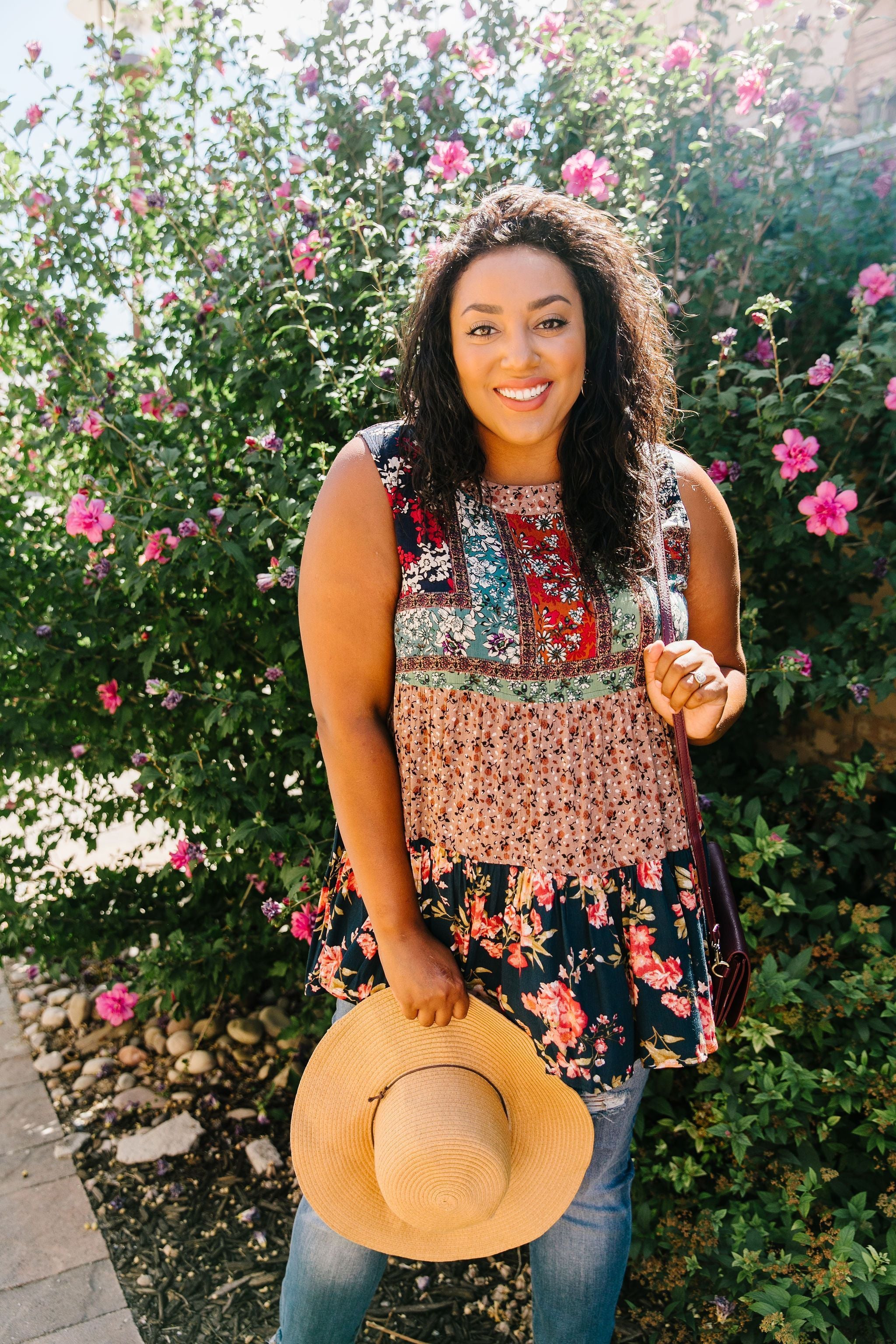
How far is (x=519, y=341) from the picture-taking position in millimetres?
1479

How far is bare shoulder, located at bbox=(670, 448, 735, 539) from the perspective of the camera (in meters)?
1.71

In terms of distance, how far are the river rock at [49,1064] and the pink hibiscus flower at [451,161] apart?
2843mm

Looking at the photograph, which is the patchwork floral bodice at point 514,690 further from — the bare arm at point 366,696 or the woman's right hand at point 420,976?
the woman's right hand at point 420,976

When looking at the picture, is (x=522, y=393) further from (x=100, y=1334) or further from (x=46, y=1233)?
(x=46, y=1233)

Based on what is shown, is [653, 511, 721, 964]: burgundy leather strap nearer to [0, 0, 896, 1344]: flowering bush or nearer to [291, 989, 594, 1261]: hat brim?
[291, 989, 594, 1261]: hat brim

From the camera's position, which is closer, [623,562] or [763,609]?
[623,562]

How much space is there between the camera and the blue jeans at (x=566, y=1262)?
1.61 metres

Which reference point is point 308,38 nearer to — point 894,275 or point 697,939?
point 894,275

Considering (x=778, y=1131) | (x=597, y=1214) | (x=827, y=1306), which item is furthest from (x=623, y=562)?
(x=827, y=1306)

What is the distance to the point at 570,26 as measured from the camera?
2.71 meters

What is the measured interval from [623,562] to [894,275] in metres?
1.34

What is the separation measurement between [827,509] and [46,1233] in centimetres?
259

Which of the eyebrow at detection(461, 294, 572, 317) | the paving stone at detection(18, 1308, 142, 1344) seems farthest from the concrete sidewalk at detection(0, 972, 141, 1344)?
the eyebrow at detection(461, 294, 572, 317)

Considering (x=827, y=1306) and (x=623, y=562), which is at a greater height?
(x=623, y=562)
